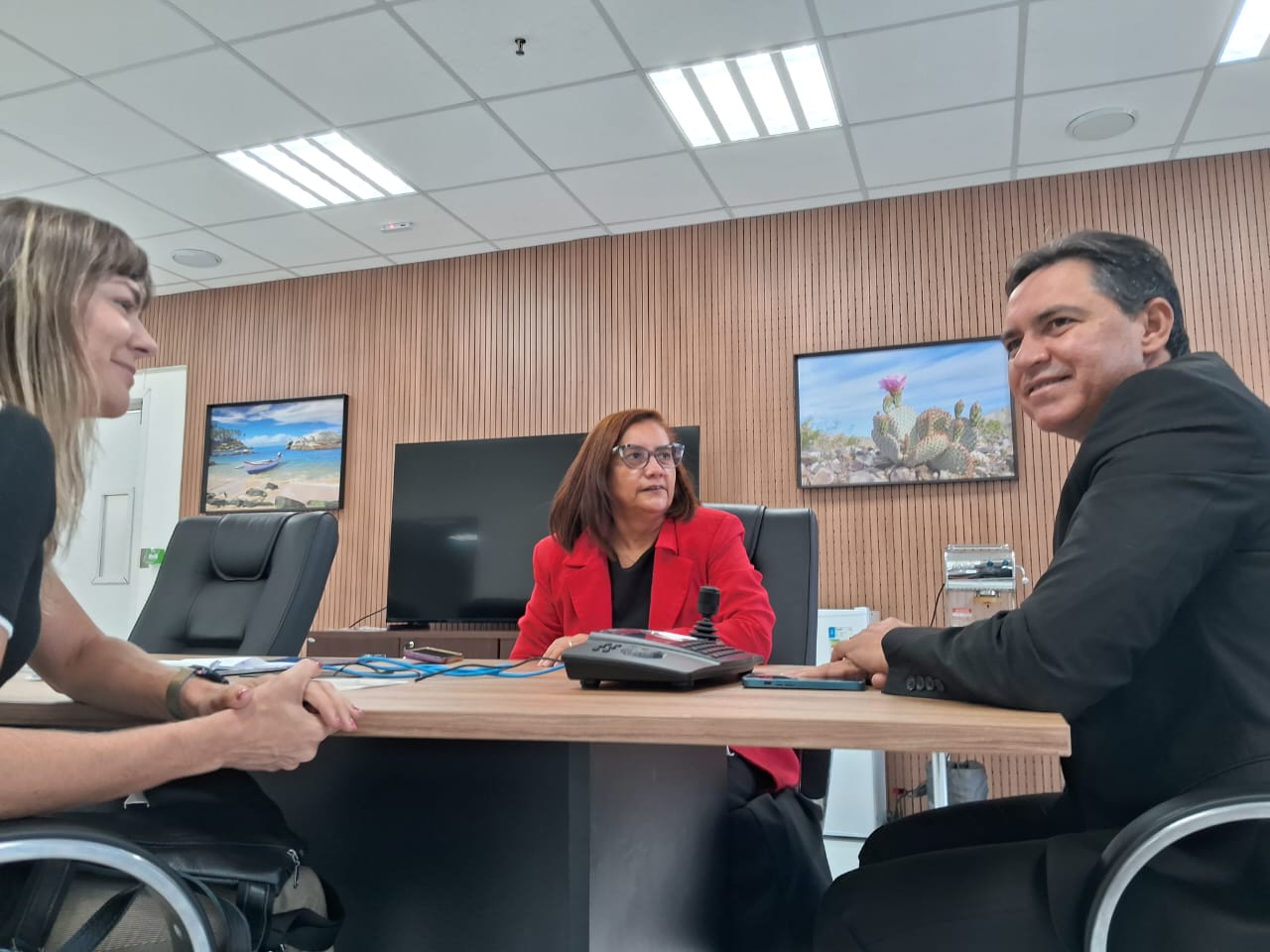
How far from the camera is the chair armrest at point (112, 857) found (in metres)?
0.76

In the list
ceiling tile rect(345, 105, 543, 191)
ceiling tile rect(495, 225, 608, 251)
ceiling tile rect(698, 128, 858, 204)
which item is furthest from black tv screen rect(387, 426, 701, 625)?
ceiling tile rect(345, 105, 543, 191)

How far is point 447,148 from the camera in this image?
417cm

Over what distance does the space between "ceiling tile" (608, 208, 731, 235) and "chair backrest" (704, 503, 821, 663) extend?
3.07 m

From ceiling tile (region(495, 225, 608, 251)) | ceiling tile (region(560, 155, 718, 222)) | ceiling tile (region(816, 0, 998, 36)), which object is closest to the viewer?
ceiling tile (region(816, 0, 998, 36))

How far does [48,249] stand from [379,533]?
4634 millimetres

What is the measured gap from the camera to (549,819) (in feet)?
3.57

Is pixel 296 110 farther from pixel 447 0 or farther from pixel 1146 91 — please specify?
pixel 1146 91

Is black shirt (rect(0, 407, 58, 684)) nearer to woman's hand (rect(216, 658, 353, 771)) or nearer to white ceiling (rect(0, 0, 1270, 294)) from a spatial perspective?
woman's hand (rect(216, 658, 353, 771))

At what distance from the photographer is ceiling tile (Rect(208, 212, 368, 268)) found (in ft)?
16.5

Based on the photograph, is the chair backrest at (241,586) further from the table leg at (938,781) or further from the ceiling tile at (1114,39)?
the ceiling tile at (1114,39)

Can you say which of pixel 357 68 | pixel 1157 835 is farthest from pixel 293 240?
pixel 1157 835

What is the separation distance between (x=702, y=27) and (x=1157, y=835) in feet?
10.5

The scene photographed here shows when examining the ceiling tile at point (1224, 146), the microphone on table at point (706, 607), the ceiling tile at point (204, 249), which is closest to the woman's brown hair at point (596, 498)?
the microphone on table at point (706, 607)

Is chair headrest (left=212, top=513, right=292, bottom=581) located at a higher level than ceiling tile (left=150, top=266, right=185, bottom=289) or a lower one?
lower
